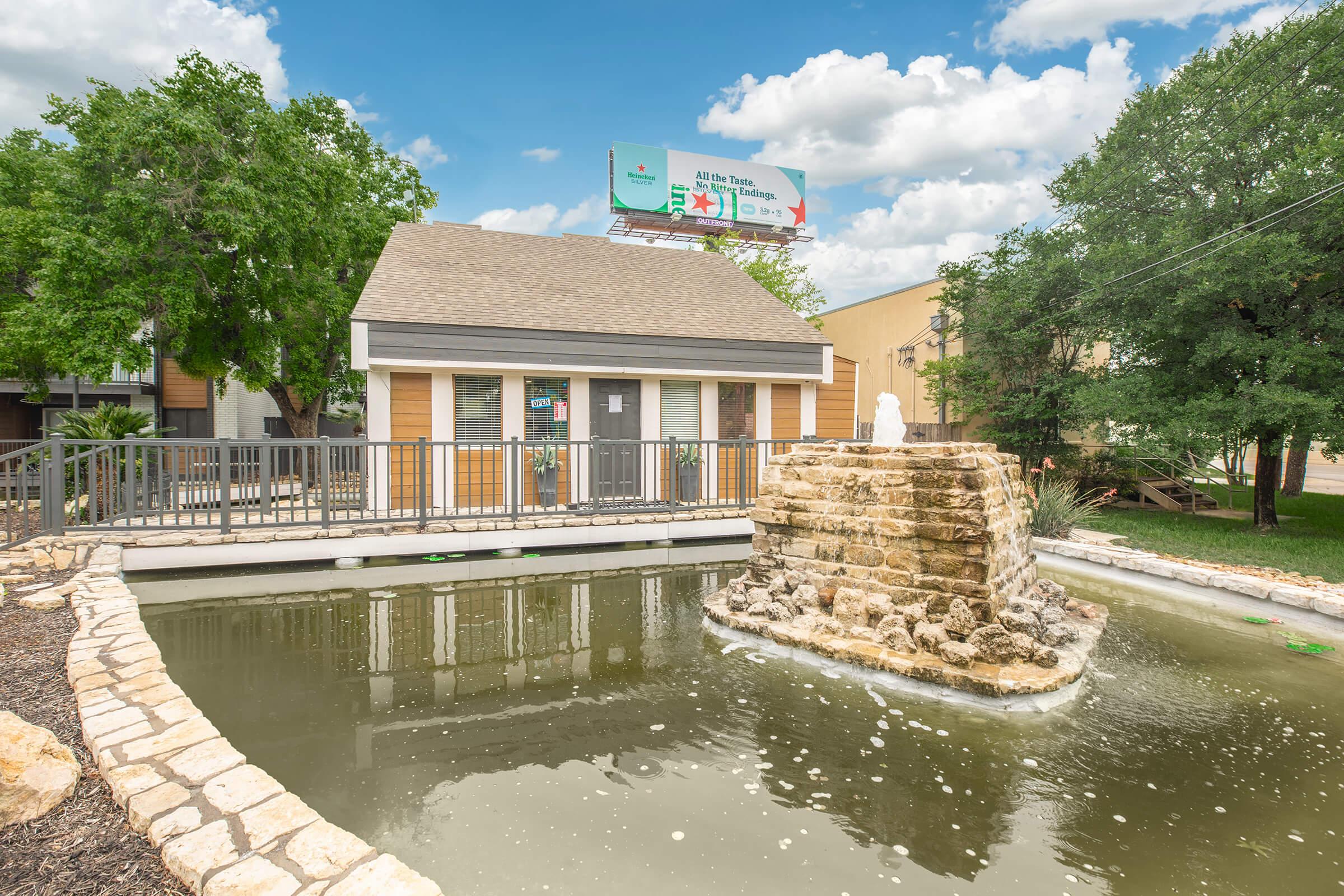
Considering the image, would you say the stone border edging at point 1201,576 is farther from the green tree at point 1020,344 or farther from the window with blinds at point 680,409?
the window with blinds at point 680,409

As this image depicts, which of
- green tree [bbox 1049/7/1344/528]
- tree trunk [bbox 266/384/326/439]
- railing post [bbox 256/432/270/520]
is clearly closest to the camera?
railing post [bbox 256/432/270/520]

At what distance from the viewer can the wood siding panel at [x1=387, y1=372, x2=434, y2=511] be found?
32.4ft

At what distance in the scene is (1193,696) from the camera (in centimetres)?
409

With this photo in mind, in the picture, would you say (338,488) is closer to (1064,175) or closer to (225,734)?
(225,734)

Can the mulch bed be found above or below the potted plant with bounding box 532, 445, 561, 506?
below

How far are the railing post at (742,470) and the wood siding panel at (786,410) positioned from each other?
227 cm

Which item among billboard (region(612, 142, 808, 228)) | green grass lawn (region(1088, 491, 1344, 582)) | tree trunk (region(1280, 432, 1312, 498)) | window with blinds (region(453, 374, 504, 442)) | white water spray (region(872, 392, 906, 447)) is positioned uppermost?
billboard (region(612, 142, 808, 228))

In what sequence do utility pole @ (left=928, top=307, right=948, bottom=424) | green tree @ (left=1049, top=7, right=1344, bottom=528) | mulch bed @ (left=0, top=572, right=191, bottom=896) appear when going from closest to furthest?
1. mulch bed @ (left=0, top=572, right=191, bottom=896)
2. green tree @ (left=1049, top=7, right=1344, bottom=528)
3. utility pole @ (left=928, top=307, right=948, bottom=424)

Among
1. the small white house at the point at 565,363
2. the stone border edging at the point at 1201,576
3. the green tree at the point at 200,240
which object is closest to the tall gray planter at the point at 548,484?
the small white house at the point at 565,363

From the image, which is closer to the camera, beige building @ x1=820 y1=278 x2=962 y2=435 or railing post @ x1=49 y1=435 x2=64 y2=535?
railing post @ x1=49 y1=435 x2=64 y2=535

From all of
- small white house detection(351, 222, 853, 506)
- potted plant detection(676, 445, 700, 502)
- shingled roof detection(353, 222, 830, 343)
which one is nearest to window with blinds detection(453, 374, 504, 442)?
small white house detection(351, 222, 853, 506)

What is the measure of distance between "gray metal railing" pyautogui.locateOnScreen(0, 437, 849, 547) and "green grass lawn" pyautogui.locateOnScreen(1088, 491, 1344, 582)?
575 centimetres

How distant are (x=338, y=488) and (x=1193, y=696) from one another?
29.3ft

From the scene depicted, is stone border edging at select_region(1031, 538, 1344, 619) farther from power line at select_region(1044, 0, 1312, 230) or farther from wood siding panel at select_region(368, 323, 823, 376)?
power line at select_region(1044, 0, 1312, 230)
